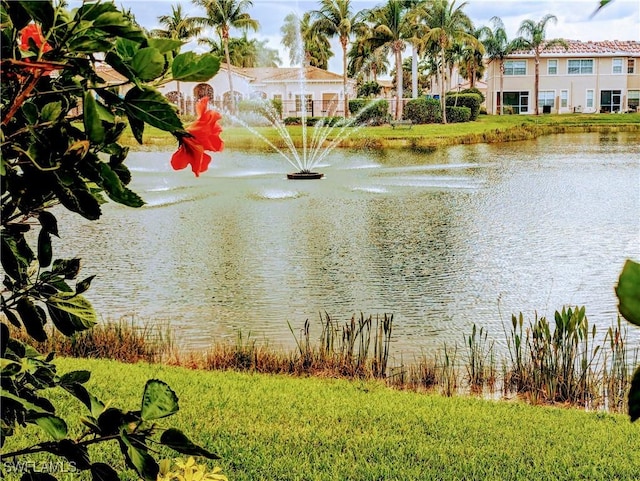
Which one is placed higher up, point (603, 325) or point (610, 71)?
point (610, 71)

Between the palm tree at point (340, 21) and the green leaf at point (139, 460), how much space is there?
133 feet

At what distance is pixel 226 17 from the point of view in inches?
1620

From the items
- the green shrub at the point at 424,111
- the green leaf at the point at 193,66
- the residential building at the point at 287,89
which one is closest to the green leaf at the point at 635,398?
the green leaf at the point at 193,66

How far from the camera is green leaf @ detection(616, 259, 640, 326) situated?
473mm

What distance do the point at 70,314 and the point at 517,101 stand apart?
51.2 meters

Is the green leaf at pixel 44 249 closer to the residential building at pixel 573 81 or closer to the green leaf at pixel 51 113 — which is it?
the green leaf at pixel 51 113

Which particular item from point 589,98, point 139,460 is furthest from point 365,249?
point 589,98

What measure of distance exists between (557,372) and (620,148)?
25.4 meters

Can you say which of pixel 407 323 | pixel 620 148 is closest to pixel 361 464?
pixel 407 323

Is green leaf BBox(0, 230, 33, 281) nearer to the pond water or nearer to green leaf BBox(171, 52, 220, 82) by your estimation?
green leaf BBox(171, 52, 220, 82)

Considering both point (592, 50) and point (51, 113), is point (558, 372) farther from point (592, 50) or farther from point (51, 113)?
point (592, 50)

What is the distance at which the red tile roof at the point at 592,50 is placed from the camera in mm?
49625

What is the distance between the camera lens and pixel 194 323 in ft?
24.5

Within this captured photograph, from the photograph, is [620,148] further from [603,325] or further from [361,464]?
[361,464]
